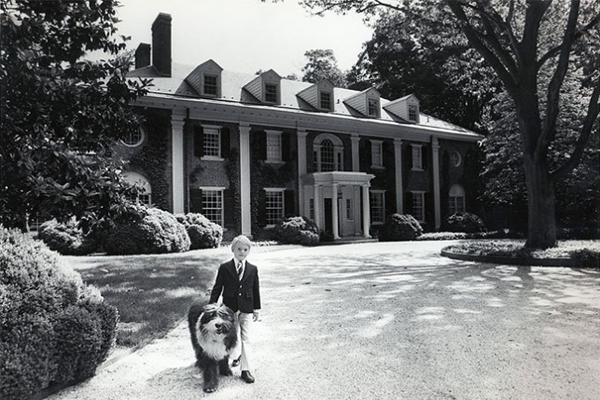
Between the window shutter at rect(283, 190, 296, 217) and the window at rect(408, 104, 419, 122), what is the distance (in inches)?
378

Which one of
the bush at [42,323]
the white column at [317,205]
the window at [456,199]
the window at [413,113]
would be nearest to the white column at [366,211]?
the white column at [317,205]

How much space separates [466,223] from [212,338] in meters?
22.5

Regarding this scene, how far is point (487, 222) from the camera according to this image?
25188 mm

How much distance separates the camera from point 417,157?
2442cm

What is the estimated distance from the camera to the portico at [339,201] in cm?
1944

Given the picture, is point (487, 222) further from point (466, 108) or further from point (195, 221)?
point (195, 221)

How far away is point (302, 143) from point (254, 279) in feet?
53.6

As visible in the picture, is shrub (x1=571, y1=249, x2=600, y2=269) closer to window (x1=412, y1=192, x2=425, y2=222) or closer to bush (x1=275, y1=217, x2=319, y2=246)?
bush (x1=275, y1=217, x2=319, y2=246)

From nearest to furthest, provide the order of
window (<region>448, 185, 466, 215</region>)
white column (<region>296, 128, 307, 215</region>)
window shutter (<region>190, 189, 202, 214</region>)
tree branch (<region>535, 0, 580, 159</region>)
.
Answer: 1. tree branch (<region>535, 0, 580, 159</region>)
2. window shutter (<region>190, 189, 202, 214</region>)
3. white column (<region>296, 128, 307, 215</region>)
4. window (<region>448, 185, 466, 215</region>)

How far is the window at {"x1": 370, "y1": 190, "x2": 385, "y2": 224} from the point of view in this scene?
2273 cm

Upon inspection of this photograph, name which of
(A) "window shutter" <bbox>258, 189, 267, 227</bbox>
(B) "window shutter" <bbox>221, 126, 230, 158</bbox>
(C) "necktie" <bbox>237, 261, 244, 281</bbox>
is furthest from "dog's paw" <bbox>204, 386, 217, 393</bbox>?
(B) "window shutter" <bbox>221, 126, 230, 158</bbox>

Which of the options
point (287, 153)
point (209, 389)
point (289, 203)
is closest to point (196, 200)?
point (289, 203)

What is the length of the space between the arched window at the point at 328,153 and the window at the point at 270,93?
2.83m

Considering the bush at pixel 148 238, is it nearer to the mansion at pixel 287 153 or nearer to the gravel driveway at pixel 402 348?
the mansion at pixel 287 153
